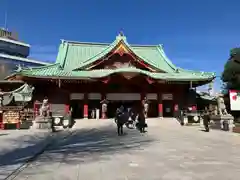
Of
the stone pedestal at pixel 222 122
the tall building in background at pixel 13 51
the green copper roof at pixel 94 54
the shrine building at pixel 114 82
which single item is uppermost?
the tall building in background at pixel 13 51

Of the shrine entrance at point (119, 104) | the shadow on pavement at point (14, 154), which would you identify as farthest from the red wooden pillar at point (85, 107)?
the shadow on pavement at point (14, 154)

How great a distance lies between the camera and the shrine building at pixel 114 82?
28.3 meters

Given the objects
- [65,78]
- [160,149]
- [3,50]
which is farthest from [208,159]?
[3,50]

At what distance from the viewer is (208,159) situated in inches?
384

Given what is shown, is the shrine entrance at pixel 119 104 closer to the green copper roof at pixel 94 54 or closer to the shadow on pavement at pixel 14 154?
the green copper roof at pixel 94 54

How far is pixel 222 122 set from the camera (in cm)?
2231

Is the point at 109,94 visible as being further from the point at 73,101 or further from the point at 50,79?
the point at 50,79

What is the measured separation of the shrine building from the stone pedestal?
6.38m

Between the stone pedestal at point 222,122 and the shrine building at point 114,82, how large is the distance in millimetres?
6380

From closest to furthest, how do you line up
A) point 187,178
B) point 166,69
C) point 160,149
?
point 187,178
point 160,149
point 166,69

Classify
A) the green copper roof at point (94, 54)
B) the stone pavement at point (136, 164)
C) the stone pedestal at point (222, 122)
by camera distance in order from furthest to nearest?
the green copper roof at point (94, 54)
the stone pedestal at point (222, 122)
the stone pavement at point (136, 164)

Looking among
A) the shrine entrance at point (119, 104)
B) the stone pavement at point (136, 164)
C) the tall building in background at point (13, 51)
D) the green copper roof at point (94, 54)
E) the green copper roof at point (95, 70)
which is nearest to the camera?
the stone pavement at point (136, 164)

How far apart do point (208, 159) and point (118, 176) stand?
152 inches

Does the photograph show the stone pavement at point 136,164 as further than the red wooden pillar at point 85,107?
No
